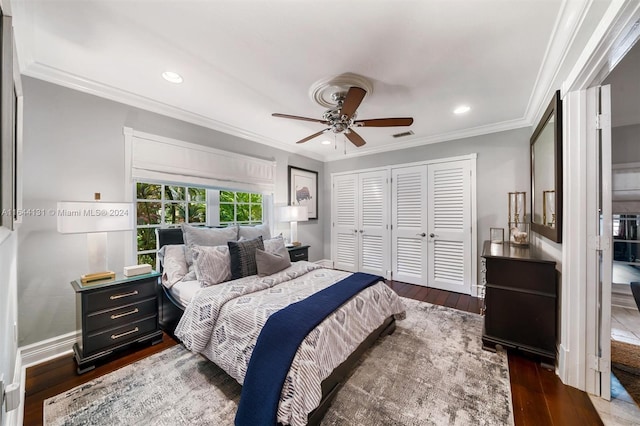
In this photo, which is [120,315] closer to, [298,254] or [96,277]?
[96,277]

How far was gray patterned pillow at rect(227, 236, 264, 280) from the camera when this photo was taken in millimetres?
2598

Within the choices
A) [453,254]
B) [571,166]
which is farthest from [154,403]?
[453,254]

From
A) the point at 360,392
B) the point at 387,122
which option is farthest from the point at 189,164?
the point at 360,392

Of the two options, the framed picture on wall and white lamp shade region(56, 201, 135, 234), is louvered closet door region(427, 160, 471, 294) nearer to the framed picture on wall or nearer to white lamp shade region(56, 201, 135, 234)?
the framed picture on wall

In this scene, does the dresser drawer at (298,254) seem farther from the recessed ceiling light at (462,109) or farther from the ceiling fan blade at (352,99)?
the recessed ceiling light at (462,109)

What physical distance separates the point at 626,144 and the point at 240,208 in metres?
→ 5.44

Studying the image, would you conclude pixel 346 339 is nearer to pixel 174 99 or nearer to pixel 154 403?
pixel 154 403

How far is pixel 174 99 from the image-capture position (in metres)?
2.74

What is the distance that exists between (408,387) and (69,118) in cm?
382

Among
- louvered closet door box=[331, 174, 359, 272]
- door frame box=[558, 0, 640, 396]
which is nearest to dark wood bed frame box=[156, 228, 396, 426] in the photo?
door frame box=[558, 0, 640, 396]

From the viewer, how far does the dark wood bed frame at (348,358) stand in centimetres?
158

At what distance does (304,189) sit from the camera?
4926 mm

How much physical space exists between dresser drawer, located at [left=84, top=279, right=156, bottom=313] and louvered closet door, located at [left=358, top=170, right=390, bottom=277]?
359 cm

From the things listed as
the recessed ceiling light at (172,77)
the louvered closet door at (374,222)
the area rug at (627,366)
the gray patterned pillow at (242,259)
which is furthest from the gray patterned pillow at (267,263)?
the area rug at (627,366)
